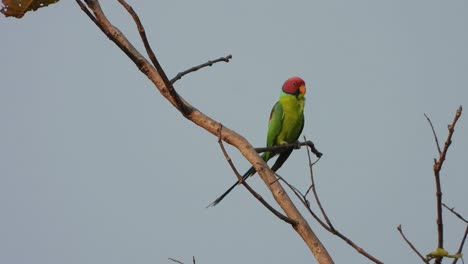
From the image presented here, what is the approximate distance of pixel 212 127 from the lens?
2.21 m

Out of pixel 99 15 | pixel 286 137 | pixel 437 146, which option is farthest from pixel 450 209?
pixel 286 137

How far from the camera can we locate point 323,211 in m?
1.67

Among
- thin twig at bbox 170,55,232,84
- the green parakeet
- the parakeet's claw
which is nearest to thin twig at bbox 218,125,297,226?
the parakeet's claw

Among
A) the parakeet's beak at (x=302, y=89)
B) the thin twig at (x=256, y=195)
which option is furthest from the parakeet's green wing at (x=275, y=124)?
the thin twig at (x=256, y=195)

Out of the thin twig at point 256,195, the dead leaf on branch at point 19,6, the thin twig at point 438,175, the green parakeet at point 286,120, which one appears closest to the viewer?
the thin twig at point 438,175

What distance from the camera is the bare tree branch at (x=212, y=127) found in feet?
6.18

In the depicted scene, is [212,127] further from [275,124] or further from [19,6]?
[275,124]

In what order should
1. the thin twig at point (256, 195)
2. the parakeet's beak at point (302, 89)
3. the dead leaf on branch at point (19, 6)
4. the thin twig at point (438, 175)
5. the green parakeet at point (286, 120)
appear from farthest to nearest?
the parakeet's beak at point (302, 89) → the green parakeet at point (286, 120) → the dead leaf on branch at point (19, 6) → the thin twig at point (256, 195) → the thin twig at point (438, 175)

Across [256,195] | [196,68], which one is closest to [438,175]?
[256,195]

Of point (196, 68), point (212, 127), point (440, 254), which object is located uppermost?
point (196, 68)

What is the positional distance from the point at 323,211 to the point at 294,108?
472 centimetres

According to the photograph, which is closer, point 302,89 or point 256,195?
point 256,195

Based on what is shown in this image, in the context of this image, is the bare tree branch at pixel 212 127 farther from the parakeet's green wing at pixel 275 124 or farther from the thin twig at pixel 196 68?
the parakeet's green wing at pixel 275 124

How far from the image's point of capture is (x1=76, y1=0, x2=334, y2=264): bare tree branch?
1.88 meters
